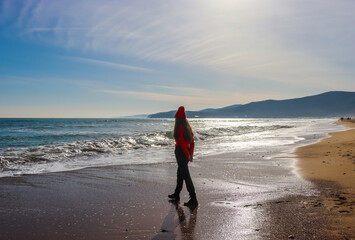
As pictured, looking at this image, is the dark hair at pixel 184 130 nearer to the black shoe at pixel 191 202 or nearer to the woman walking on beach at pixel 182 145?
the woman walking on beach at pixel 182 145

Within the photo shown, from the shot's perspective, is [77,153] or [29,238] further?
[77,153]

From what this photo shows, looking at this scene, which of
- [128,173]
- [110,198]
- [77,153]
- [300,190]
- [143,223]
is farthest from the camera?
[77,153]

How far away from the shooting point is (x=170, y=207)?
196 inches

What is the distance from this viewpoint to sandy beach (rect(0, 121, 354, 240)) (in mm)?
3752

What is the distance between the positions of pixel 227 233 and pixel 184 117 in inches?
106

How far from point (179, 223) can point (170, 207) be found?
2.65ft

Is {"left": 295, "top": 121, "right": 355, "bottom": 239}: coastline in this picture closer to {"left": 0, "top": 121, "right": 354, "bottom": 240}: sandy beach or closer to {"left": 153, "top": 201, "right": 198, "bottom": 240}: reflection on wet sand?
{"left": 0, "top": 121, "right": 354, "bottom": 240}: sandy beach

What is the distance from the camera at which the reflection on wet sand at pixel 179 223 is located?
3.71m

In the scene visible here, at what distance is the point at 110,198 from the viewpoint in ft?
17.9

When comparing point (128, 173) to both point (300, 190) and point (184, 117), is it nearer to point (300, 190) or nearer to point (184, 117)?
point (184, 117)

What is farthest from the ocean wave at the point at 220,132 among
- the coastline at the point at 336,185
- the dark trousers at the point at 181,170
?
the dark trousers at the point at 181,170

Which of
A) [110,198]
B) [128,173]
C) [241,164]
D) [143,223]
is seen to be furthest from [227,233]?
[241,164]

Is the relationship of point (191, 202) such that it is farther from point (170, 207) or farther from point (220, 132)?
point (220, 132)

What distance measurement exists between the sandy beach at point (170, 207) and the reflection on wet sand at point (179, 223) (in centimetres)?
1
